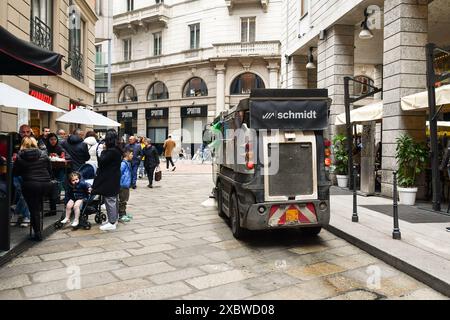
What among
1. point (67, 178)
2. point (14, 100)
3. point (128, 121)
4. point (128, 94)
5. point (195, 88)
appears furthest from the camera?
point (128, 94)

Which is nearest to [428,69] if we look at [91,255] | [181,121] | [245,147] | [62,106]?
[245,147]

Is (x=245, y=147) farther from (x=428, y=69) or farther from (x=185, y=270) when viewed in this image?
(x=428, y=69)

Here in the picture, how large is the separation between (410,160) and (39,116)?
465 inches

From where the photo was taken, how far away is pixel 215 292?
4328mm

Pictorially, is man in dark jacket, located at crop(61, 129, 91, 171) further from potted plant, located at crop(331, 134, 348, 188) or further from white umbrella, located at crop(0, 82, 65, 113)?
potted plant, located at crop(331, 134, 348, 188)

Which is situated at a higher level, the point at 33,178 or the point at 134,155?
the point at 134,155

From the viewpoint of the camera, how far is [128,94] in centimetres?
3769

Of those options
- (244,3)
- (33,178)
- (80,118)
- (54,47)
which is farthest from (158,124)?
(33,178)

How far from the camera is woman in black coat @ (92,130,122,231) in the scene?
24.0 ft

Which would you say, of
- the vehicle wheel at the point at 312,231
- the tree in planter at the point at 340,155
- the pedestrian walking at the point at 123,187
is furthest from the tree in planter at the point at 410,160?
the pedestrian walking at the point at 123,187

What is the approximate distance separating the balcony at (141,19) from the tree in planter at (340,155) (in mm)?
24526

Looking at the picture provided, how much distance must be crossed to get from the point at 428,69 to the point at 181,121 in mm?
26385

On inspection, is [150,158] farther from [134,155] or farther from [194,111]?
[194,111]

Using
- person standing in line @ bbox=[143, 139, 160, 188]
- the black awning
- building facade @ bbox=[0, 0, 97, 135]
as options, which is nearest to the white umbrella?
the black awning
